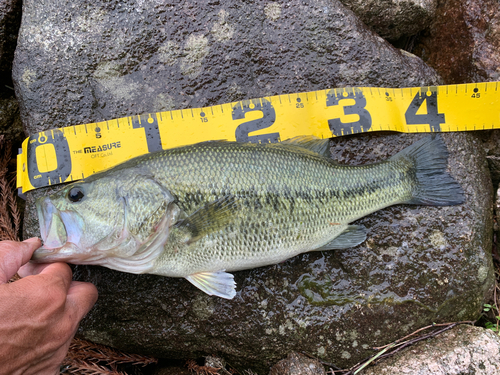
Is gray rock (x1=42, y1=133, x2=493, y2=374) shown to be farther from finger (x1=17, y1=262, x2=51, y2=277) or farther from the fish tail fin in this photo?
finger (x1=17, y1=262, x2=51, y2=277)

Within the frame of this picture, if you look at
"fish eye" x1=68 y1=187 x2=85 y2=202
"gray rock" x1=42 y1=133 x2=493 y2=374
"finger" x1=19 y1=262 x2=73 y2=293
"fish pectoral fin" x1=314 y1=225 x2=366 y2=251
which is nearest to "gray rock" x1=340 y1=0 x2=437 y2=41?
"gray rock" x1=42 y1=133 x2=493 y2=374

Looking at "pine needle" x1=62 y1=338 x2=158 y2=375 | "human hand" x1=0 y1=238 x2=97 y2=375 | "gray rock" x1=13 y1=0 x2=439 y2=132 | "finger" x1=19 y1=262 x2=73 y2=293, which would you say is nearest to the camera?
"human hand" x1=0 y1=238 x2=97 y2=375

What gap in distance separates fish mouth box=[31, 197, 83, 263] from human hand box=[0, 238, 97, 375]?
0.36 feet

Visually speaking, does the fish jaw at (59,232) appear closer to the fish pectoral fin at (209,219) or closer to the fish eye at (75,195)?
the fish eye at (75,195)

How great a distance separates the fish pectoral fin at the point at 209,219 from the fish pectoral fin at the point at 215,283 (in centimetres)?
31

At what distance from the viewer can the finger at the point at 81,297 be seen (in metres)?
2.23

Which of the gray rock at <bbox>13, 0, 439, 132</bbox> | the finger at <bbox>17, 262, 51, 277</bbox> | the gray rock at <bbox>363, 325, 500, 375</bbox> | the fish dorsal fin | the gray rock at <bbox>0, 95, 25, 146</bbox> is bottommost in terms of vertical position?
the gray rock at <bbox>363, 325, 500, 375</bbox>

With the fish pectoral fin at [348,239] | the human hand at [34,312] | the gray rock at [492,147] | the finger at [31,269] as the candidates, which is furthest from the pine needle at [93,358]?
the gray rock at [492,147]

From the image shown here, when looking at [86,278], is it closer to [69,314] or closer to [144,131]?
[69,314]

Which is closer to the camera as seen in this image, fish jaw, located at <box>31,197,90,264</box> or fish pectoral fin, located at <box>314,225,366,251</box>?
fish jaw, located at <box>31,197,90,264</box>

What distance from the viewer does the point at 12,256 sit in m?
2.09

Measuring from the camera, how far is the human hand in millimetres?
1814

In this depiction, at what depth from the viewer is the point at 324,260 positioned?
9.34ft

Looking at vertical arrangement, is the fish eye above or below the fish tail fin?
above
